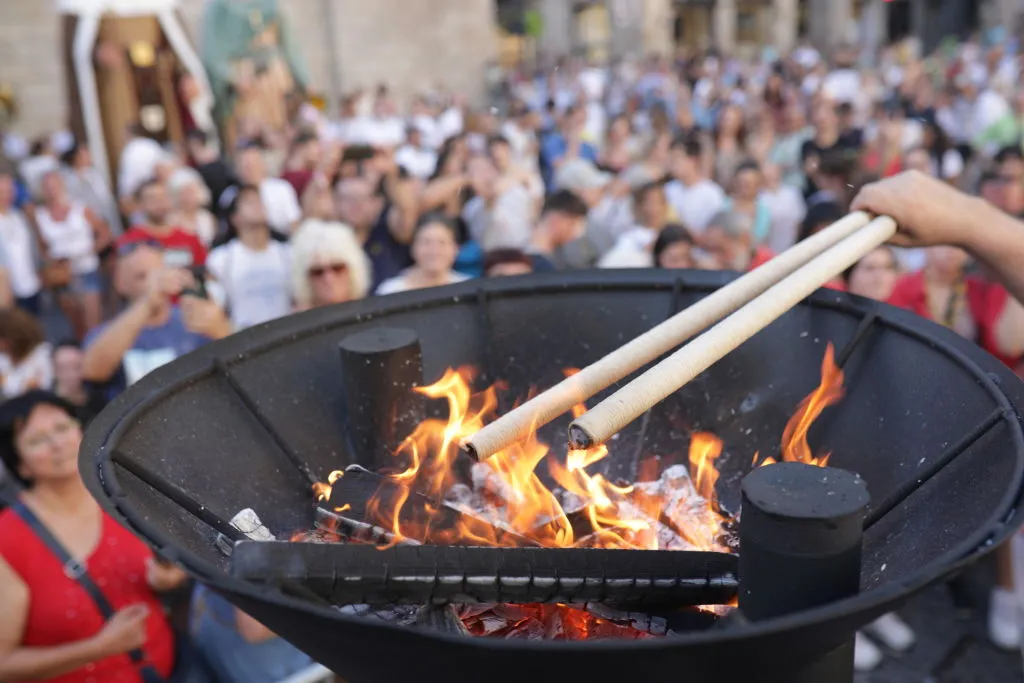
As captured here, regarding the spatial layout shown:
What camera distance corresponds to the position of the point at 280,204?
737cm

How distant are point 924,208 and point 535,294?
104cm

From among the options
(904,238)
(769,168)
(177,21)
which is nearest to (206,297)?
(904,238)

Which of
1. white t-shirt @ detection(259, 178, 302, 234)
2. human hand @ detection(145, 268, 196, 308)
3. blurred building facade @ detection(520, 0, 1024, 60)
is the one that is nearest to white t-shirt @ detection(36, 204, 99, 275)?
white t-shirt @ detection(259, 178, 302, 234)

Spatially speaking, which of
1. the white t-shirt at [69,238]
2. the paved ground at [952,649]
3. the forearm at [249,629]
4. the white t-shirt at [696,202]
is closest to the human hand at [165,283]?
the forearm at [249,629]

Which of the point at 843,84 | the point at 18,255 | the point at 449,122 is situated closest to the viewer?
the point at 18,255

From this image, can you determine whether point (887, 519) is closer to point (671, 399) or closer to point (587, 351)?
point (671, 399)

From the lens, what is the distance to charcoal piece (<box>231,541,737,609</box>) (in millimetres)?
1568

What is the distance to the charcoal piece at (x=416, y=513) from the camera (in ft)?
6.41

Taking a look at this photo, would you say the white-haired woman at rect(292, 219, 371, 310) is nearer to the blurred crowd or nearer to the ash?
the blurred crowd

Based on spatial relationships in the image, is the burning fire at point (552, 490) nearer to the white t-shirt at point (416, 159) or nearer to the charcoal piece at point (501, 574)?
the charcoal piece at point (501, 574)

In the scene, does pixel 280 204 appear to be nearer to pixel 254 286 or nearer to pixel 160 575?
pixel 254 286

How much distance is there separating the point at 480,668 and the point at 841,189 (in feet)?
19.7

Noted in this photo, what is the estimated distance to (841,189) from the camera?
21.8 ft

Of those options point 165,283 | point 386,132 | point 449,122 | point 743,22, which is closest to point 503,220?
point 165,283
